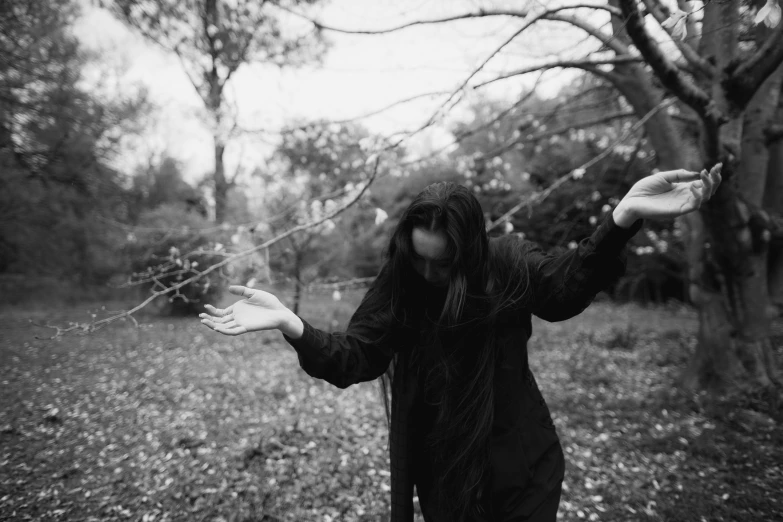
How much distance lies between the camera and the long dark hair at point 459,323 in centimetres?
128

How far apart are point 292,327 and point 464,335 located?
1.77ft


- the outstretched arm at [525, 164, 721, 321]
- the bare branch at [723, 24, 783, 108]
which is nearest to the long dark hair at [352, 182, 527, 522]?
the outstretched arm at [525, 164, 721, 321]

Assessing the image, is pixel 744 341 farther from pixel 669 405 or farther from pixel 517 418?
pixel 517 418

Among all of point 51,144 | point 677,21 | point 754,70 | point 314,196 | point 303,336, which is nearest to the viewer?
point 303,336

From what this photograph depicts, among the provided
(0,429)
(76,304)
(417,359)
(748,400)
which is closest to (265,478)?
(417,359)

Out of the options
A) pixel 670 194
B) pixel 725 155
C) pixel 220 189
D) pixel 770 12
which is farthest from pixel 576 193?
pixel 670 194

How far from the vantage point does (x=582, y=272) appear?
1232mm

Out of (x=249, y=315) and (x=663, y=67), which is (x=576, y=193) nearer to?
(x=663, y=67)

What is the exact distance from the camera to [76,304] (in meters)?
9.56

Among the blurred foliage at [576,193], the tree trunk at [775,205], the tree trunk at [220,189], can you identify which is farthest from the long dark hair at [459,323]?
the tree trunk at [220,189]

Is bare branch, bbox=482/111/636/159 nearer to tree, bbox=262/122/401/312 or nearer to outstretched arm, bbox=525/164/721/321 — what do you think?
tree, bbox=262/122/401/312

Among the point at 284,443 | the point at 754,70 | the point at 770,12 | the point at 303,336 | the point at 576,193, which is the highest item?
the point at 754,70

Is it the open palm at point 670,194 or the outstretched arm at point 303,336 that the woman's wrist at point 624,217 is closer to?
the open palm at point 670,194

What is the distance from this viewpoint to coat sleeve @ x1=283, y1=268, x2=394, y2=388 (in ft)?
4.24
